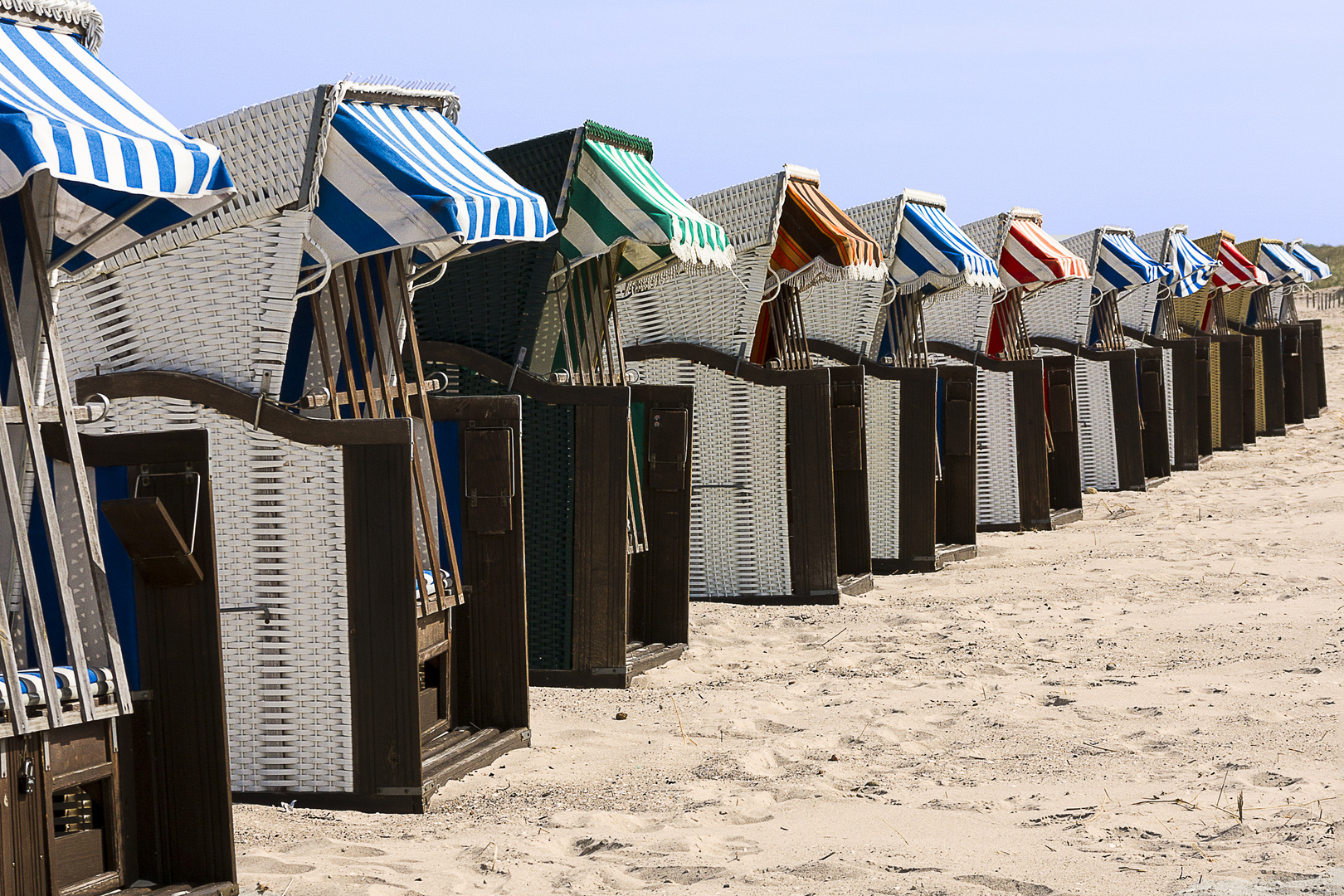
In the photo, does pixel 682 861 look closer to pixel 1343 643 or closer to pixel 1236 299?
pixel 1343 643

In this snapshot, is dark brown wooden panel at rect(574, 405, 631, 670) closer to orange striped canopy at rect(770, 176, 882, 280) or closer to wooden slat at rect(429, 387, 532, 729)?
wooden slat at rect(429, 387, 532, 729)

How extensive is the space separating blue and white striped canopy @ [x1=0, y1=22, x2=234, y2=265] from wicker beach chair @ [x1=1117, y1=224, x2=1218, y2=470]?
34.9 feet

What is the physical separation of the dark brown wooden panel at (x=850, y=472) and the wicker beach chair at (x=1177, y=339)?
18.8ft

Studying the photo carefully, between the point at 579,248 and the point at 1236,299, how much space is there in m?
14.6

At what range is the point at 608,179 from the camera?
5.42 m

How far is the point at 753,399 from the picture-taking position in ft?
22.8

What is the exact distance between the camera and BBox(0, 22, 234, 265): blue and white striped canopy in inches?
101

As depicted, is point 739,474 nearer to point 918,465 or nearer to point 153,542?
point 918,465

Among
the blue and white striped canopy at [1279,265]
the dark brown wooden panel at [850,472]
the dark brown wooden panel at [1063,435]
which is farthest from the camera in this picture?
the blue and white striped canopy at [1279,265]

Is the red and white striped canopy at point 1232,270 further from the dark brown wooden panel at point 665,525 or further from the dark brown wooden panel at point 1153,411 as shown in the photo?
the dark brown wooden panel at point 665,525

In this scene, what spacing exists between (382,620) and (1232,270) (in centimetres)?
1465

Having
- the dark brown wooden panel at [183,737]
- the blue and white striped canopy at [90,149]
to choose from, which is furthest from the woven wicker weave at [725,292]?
the dark brown wooden panel at [183,737]

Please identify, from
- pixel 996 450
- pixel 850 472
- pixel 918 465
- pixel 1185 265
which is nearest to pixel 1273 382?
pixel 1185 265

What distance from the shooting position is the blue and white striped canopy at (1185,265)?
14281mm
